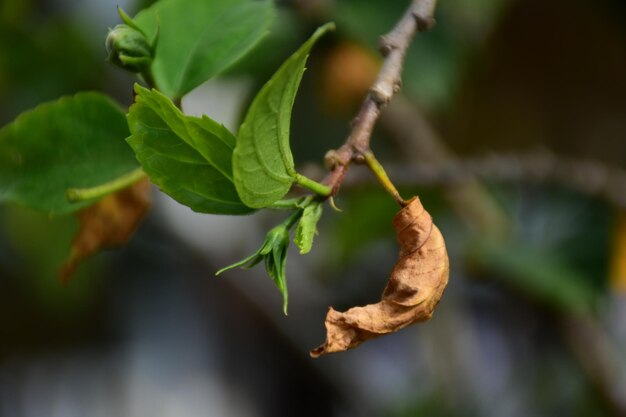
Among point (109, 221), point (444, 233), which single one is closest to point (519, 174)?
point (444, 233)

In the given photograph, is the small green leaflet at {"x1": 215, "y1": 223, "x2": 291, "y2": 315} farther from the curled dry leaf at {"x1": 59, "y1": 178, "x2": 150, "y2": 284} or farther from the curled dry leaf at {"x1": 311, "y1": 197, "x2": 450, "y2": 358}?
the curled dry leaf at {"x1": 59, "y1": 178, "x2": 150, "y2": 284}

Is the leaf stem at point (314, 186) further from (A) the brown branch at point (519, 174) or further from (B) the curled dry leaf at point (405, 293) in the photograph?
(A) the brown branch at point (519, 174)

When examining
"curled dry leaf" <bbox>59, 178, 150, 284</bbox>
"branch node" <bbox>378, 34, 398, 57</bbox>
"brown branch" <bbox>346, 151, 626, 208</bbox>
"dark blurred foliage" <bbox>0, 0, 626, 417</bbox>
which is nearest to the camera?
"branch node" <bbox>378, 34, 398, 57</bbox>

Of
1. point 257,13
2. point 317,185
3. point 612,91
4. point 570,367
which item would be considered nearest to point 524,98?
point 612,91

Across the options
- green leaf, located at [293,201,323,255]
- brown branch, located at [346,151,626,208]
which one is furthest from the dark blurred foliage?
green leaf, located at [293,201,323,255]

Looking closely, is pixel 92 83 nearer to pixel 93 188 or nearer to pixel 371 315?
pixel 93 188
